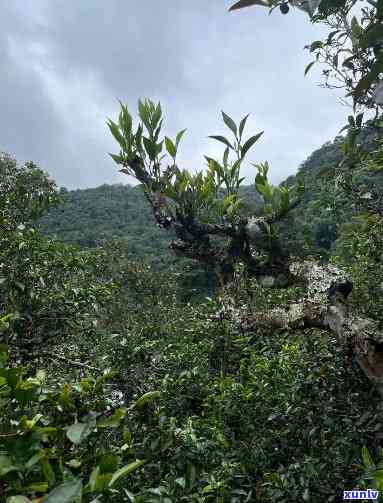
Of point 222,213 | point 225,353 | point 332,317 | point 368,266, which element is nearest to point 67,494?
point 332,317

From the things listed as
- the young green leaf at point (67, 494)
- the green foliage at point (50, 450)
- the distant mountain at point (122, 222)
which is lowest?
the young green leaf at point (67, 494)

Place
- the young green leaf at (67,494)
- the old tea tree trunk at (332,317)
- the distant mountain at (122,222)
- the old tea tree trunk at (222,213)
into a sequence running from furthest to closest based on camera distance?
the distant mountain at (122,222), the old tea tree trunk at (222,213), the old tea tree trunk at (332,317), the young green leaf at (67,494)

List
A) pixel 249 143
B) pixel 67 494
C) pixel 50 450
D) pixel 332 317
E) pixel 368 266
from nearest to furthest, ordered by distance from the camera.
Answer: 1. pixel 67 494
2. pixel 50 450
3. pixel 332 317
4. pixel 249 143
5. pixel 368 266

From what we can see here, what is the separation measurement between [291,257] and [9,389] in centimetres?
243

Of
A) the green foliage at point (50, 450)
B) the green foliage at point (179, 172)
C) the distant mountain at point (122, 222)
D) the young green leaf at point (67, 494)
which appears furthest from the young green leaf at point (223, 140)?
the distant mountain at point (122, 222)

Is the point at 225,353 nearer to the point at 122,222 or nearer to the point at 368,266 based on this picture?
the point at 368,266

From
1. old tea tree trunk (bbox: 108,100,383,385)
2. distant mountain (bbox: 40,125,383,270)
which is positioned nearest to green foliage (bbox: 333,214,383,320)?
old tea tree trunk (bbox: 108,100,383,385)

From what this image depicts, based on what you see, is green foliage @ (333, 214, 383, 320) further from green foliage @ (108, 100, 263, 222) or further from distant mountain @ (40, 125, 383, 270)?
distant mountain @ (40, 125, 383, 270)

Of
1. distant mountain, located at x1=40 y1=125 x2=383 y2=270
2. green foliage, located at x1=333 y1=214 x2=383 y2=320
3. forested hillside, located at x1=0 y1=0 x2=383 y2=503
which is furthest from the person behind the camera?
distant mountain, located at x1=40 y1=125 x2=383 y2=270

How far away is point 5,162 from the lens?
9.20 meters

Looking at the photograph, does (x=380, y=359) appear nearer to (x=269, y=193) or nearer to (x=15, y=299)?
(x=269, y=193)

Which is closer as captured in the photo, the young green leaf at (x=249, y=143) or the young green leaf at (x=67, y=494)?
the young green leaf at (x=67, y=494)

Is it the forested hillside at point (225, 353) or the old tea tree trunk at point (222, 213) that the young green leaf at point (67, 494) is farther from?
the old tea tree trunk at point (222, 213)

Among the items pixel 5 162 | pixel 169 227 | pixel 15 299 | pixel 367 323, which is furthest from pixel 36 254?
pixel 5 162
